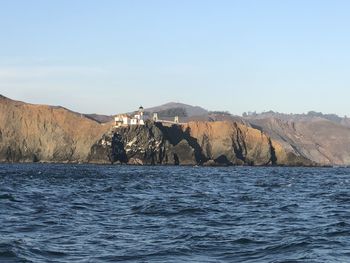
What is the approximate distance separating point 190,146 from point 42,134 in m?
44.9

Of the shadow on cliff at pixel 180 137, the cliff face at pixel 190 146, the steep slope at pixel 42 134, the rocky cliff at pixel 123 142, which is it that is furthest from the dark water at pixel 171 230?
the steep slope at pixel 42 134

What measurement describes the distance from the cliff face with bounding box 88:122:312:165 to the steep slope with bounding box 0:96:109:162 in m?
13.4

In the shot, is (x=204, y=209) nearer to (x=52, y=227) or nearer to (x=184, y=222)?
(x=184, y=222)

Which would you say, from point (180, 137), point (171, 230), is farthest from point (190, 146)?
point (171, 230)

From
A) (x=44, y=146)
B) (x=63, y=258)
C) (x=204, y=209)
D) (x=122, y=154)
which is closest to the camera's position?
(x=63, y=258)

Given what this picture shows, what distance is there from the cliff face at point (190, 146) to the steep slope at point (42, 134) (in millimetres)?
13413

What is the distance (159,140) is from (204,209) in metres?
137

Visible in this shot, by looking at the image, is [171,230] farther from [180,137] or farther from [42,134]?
[42,134]

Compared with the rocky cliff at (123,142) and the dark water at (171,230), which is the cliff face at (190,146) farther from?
the dark water at (171,230)

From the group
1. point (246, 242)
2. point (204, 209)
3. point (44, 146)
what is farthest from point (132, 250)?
point (44, 146)

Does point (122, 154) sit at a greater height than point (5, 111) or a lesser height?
lesser

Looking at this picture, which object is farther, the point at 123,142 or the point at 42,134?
the point at 42,134

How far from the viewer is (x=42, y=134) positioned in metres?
187

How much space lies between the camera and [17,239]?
70.7 feet
